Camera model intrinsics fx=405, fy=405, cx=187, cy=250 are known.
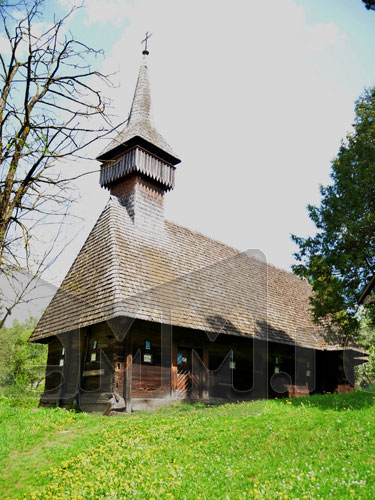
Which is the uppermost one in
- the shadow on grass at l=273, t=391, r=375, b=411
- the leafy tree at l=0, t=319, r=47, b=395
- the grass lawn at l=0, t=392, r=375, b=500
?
the shadow on grass at l=273, t=391, r=375, b=411

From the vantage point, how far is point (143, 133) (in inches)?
688

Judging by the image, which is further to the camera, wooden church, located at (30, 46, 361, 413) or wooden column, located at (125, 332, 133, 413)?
wooden church, located at (30, 46, 361, 413)

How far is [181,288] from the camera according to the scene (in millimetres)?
15133

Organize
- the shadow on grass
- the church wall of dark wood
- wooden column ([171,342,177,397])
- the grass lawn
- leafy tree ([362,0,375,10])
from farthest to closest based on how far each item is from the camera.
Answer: wooden column ([171,342,177,397]) < the church wall of dark wood < the shadow on grass < leafy tree ([362,0,375,10]) < the grass lawn

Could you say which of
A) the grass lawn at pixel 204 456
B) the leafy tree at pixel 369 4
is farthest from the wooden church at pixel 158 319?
the leafy tree at pixel 369 4

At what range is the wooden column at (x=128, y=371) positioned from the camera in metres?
12.0

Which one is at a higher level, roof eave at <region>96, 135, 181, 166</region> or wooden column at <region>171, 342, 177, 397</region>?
roof eave at <region>96, 135, 181, 166</region>

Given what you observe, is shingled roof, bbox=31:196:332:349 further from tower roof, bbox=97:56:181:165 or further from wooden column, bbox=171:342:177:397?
tower roof, bbox=97:56:181:165

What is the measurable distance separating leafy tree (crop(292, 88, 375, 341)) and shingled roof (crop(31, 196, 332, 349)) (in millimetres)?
3716

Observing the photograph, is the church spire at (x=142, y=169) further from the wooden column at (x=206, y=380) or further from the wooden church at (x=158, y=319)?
the wooden column at (x=206, y=380)

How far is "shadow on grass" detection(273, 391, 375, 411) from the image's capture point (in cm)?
925

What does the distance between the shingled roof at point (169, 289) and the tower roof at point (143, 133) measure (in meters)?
2.64

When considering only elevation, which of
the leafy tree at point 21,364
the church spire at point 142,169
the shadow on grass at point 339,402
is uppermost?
the church spire at point 142,169

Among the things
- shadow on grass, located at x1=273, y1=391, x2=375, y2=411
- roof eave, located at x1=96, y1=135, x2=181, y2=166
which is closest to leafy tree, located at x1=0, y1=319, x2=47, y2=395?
roof eave, located at x1=96, y1=135, x2=181, y2=166
